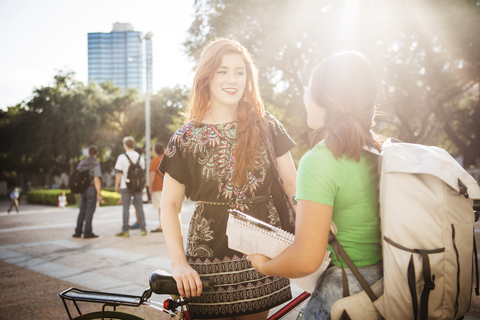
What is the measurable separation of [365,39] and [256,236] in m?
12.3

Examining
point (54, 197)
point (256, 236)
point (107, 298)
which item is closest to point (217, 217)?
point (256, 236)

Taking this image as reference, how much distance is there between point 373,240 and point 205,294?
82 cm

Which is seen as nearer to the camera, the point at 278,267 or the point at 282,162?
the point at 278,267

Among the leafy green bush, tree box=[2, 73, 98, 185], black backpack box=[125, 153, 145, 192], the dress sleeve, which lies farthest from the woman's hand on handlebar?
tree box=[2, 73, 98, 185]

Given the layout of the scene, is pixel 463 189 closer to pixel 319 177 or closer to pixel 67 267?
pixel 319 177

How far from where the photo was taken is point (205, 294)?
65.6 inches

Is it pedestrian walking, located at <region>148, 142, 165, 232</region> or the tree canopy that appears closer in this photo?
pedestrian walking, located at <region>148, 142, 165, 232</region>

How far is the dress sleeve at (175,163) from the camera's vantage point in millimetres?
1675

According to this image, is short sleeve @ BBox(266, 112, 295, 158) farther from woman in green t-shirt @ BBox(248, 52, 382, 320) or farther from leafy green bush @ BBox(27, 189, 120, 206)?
leafy green bush @ BBox(27, 189, 120, 206)

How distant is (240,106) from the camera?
1.88 m

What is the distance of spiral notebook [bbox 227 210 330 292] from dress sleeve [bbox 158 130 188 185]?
19.9 inches

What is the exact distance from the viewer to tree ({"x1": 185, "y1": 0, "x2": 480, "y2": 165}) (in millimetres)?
11578

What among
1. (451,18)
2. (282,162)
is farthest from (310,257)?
(451,18)

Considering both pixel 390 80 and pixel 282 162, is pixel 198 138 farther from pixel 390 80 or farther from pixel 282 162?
pixel 390 80
